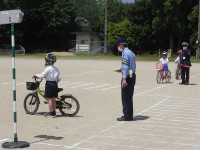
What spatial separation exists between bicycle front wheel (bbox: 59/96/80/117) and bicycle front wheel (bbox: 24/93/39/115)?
72 centimetres

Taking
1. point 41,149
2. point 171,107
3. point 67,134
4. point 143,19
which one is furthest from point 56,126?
point 143,19

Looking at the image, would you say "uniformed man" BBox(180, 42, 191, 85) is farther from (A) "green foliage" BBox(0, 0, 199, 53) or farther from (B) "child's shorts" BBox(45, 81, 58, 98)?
(A) "green foliage" BBox(0, 0, 199, 53)

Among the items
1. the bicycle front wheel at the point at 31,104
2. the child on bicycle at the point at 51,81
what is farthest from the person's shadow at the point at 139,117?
the bicycle front wheel at the point at 31,104

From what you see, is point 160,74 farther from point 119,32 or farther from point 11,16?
point 119,32

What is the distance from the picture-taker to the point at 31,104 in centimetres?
968

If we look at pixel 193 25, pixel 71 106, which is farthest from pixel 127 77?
pixel 193 25

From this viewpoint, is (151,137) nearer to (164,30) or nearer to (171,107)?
(171,107)

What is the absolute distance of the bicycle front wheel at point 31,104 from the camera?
376 inches

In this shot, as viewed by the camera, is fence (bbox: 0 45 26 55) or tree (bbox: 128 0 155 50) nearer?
tree (bbox: 128 0 155 50)

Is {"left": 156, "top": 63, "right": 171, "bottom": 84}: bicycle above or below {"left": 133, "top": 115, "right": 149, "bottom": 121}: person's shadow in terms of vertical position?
above

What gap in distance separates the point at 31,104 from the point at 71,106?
3.78 ft

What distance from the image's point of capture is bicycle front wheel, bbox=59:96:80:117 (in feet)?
30.3

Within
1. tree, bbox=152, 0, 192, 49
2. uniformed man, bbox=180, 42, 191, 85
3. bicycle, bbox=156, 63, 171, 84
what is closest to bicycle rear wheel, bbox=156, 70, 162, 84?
bicycle, bbox=156, 63, 171, 84

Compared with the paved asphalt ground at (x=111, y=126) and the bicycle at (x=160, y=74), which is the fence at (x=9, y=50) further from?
the paved asphalt ground at (x=111, y=126)
